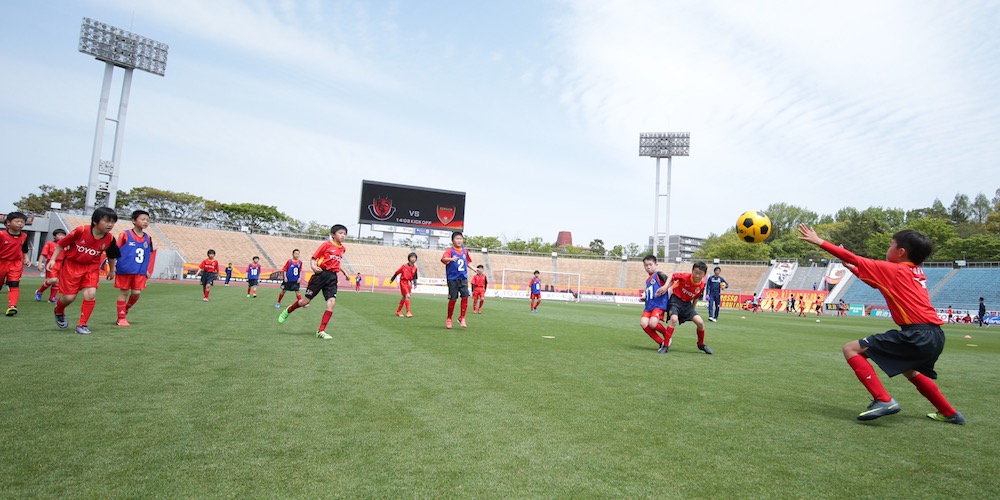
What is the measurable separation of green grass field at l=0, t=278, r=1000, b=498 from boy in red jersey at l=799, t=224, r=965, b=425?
0.86ft

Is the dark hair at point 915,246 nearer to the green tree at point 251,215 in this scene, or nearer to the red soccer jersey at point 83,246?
the red soccer jersey at point 83,246

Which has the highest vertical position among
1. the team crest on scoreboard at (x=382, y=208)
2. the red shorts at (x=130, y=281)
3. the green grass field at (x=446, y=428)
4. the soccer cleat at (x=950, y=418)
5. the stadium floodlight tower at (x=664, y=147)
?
the stadium floodlight tower at (x=664, y=147)

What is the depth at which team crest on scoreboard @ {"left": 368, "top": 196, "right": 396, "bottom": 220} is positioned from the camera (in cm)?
5728

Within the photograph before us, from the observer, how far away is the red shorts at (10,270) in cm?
1010

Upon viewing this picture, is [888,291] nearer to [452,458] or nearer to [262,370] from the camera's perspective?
[452,458]

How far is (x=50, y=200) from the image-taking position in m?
67.1

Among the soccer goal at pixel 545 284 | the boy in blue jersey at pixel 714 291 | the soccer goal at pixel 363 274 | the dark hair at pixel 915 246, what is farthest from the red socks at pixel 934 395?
the soccer goal at pixel 363 274

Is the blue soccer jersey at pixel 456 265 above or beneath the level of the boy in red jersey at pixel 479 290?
above

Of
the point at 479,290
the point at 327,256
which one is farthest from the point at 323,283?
the point at 479,290

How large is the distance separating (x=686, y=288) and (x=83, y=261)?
10.3m

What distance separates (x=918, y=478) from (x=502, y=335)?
28.1 ft

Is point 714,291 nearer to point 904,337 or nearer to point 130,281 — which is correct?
point 904,337

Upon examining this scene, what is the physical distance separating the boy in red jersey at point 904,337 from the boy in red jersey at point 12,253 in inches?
516

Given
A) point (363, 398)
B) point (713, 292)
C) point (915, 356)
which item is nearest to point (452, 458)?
point (363, 398)
